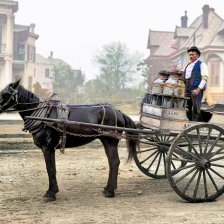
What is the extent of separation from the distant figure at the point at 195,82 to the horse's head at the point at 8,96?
121 inches

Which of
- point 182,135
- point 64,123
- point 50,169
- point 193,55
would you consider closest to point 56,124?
point 64,123

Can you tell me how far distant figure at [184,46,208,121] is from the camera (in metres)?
7.07

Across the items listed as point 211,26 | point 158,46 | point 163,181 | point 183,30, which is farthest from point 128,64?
point 163,181

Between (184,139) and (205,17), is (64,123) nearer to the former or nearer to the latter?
(184,139)

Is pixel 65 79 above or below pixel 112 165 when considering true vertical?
above

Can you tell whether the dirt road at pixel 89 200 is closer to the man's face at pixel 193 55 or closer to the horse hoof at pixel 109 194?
the horse hoof at pixel 109 194

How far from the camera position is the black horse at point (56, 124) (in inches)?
257

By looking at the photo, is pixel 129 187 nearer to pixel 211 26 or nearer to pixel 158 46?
pixel 211 26

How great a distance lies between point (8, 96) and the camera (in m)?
6.60

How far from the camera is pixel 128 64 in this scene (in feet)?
186

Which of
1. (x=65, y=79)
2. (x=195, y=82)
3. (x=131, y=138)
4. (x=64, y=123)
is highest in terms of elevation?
Result: (x=65, y=79)

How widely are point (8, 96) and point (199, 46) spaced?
34.6 meters

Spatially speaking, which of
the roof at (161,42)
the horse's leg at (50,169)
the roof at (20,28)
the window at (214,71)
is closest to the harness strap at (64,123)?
the horse's leg at (50,169)

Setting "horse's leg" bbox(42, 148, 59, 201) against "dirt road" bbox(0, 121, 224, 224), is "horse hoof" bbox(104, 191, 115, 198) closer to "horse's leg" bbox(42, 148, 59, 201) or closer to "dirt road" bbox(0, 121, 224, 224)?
"dirt road" bbox(0, 121, 224, 224)
